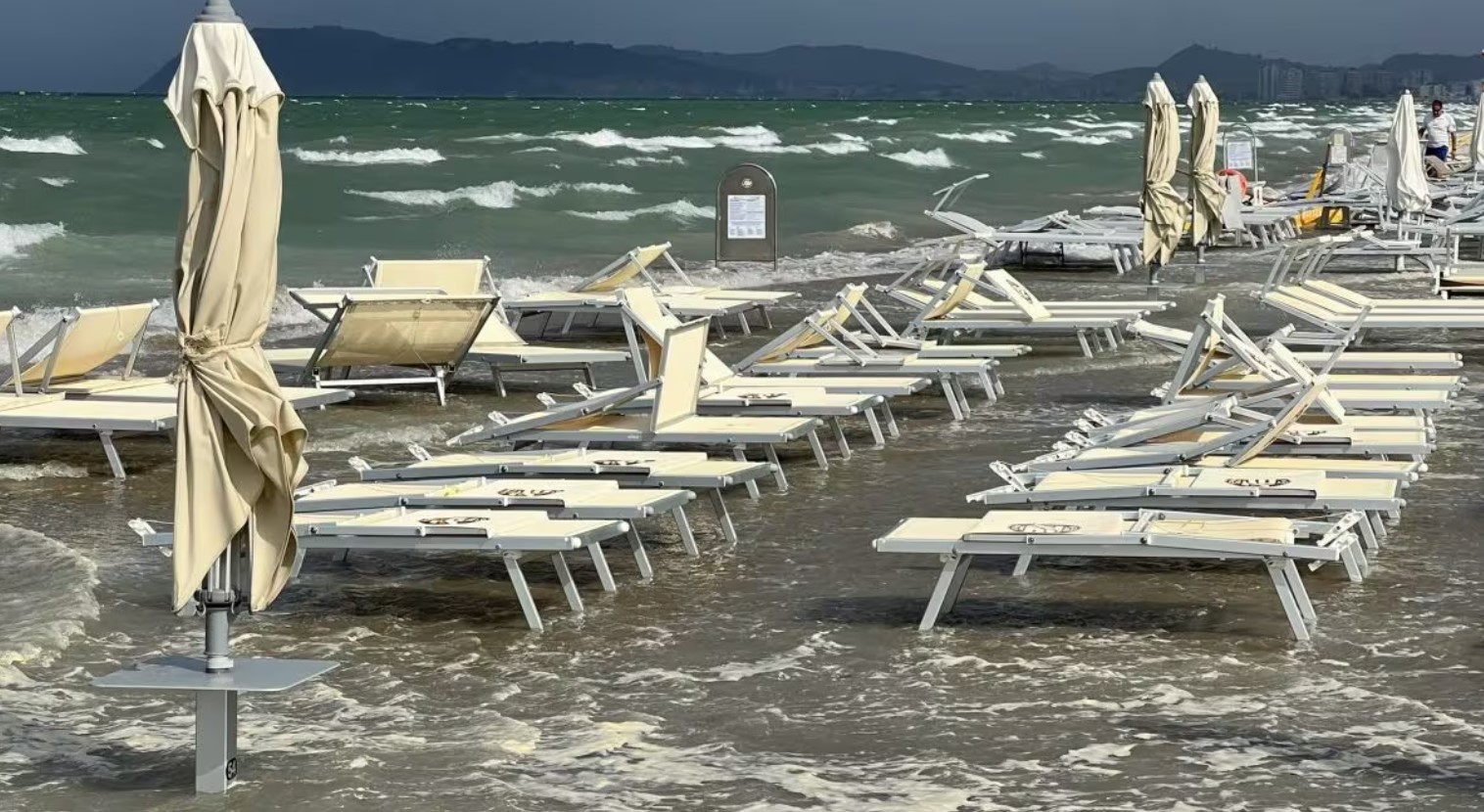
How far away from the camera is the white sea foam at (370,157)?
48781 mm

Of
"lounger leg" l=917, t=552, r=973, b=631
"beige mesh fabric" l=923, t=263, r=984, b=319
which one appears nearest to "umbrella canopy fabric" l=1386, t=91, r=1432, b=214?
"beige mesh fabric" l=923, t=263, r=984, b=319

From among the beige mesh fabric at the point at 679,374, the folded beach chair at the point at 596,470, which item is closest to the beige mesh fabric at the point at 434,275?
the beige mesh fabric at the point at 679,374

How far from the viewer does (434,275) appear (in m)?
13.5

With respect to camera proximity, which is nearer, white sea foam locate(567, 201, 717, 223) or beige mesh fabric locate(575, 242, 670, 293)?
beige mesh fabric locate(575, 242, 670, 293)

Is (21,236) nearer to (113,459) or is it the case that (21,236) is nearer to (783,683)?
(113,459)

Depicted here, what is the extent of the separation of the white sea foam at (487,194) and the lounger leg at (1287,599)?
31732mm

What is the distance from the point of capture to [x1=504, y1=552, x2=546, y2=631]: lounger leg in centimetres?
619

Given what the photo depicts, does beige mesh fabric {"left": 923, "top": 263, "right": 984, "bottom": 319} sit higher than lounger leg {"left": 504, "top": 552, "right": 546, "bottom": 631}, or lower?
higher

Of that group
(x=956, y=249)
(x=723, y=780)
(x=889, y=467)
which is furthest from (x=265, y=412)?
(x=956, y=249)

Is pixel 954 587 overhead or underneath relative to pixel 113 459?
overhead

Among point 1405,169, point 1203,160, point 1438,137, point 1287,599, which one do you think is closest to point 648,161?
point 1438,137

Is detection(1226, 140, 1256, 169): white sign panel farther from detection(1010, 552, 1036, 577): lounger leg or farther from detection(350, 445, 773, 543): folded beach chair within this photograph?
detection(1010, 552, 1036, 577): lounger leg

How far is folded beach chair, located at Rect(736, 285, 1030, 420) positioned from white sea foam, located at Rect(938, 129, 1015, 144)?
56.2 m

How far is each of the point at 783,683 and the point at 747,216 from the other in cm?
1501
